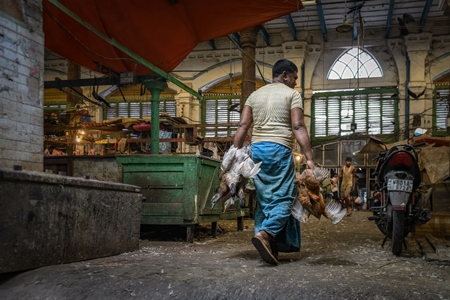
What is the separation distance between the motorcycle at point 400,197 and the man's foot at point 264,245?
64.5 inches

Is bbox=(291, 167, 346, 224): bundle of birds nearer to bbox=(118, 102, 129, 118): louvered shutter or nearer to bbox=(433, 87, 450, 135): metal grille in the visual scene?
bbox=(433, 87, 450, 135): metal grille

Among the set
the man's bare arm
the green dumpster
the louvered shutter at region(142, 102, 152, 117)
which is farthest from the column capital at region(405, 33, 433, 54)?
the man's bare arm

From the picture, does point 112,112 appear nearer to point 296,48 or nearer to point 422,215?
point 296,48

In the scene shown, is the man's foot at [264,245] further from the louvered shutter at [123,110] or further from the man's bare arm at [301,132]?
the louvered shutter at [123,110]

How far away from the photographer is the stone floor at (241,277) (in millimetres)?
2992

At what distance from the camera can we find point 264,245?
12.5ft

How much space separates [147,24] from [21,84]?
3569mm

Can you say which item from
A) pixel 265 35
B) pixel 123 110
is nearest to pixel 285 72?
pixel 265 35

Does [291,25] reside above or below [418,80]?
above

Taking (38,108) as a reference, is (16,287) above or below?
below

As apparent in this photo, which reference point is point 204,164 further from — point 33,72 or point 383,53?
point 383,53

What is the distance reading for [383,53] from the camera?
18.3 m

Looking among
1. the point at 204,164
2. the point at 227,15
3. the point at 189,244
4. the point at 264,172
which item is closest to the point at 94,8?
the point at 227,15

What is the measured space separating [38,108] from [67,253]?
241 centimetres
